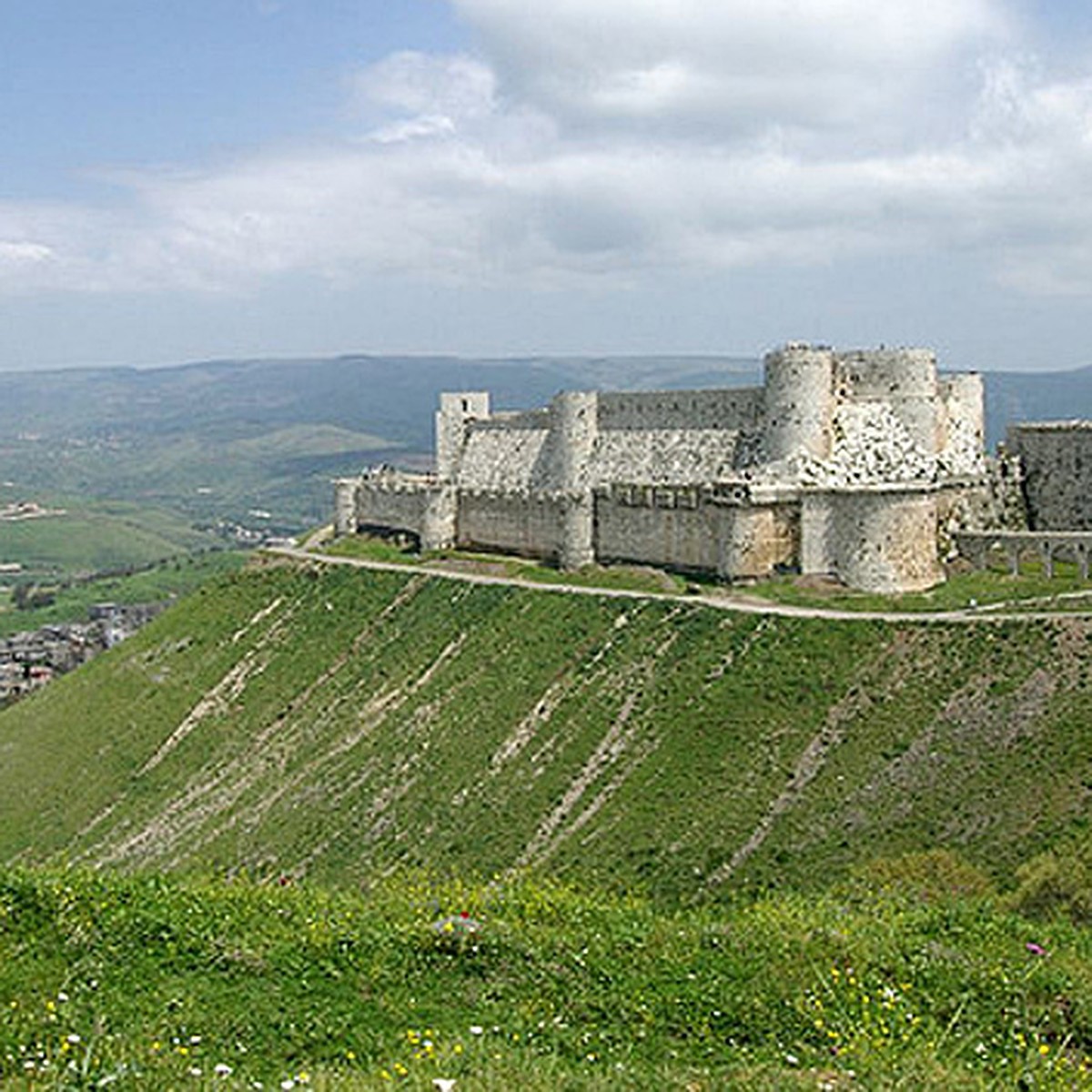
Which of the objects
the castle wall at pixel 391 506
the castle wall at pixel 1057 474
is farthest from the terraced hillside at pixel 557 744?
the castle wall at pixel 1057 474

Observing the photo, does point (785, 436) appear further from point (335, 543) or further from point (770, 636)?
point (335, 543)

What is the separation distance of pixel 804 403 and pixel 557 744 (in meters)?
21.3

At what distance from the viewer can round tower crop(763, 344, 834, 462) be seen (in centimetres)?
5938

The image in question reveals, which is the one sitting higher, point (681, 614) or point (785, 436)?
point (785, 436)

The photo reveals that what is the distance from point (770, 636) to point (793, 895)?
23994mm

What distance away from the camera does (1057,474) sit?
63.7 metres

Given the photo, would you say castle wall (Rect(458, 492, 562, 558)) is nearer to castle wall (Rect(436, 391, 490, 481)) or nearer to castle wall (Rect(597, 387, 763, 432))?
castle wall (Rect(597, 387, 763, 432))

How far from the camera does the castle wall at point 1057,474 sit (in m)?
62.8

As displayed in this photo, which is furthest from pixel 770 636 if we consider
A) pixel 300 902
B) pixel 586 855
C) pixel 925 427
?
pixel 300 902

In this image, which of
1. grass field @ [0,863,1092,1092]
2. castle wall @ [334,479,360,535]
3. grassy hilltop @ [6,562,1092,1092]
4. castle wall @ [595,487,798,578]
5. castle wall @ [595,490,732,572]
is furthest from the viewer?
castle wall @ [334,479,360,535]

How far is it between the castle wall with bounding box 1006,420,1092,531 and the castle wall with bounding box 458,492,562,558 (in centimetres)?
2315

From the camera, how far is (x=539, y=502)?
6869cm

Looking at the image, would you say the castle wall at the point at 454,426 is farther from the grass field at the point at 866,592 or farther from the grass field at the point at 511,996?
the grass field at the point at 511,996

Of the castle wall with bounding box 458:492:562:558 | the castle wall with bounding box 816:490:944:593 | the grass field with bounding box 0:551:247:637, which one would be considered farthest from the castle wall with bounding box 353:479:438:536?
the grass field with bounding box 0:551:247:637
